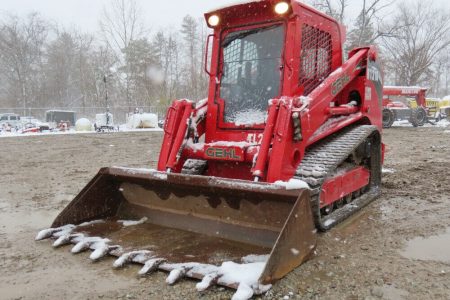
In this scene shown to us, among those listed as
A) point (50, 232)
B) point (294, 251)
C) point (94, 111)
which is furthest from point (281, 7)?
point (94, 111)

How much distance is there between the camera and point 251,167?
443cm

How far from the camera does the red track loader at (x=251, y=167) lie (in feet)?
11.1

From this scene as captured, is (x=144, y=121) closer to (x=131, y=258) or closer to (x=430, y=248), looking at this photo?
(x=131, y=258)

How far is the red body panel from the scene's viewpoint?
391cm

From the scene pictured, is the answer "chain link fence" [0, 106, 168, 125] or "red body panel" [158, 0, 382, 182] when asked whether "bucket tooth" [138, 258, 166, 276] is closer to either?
"red body panel" [158, 0, 382, 182]

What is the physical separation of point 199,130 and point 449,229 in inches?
115

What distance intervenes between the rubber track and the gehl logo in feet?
2.34

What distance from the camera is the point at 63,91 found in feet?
169

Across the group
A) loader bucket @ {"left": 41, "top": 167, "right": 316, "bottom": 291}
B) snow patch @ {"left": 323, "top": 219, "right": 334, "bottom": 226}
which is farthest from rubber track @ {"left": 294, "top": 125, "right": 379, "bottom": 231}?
loader bucket @ {"left": 41, "top": 167, "right": 316, "bottom": 291}

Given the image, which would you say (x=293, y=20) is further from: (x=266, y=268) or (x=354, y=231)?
(x=266, y=268)

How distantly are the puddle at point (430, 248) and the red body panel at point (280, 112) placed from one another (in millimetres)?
1266

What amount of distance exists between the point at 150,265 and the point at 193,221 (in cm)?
96

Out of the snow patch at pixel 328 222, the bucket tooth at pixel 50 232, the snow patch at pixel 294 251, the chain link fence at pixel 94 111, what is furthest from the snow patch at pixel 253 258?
the chain link fence at pixel 94 111

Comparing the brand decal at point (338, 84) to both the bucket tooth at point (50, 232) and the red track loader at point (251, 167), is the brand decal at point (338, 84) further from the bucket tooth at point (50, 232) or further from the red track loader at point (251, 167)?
the bucket tooth at point (50, 232)
